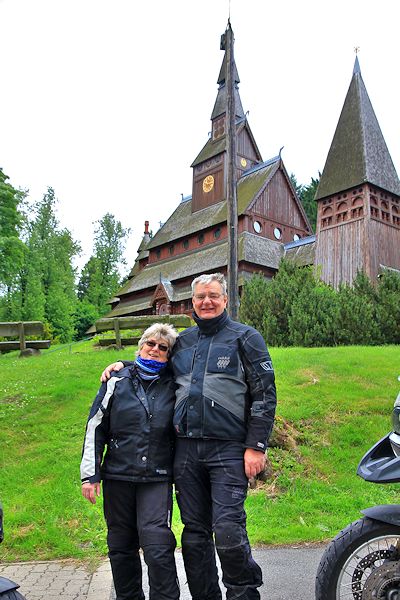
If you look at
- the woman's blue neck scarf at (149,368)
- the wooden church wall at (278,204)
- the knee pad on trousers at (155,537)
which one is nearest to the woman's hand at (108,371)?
the woman's blue neck scarf at (149,368)

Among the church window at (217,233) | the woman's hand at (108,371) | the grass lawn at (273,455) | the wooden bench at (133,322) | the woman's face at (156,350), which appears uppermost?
the church window at (217,233)

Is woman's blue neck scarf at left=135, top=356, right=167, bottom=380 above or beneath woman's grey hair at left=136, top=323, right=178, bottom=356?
beneath

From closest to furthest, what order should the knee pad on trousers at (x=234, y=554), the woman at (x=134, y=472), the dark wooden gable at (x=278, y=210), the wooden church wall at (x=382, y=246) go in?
the knee pad on trousers at (x=234, y=554) < the woman at (x=134, y=472) < the wooden church wall at (x=382, y=246) < the dark wooden gable at (x=278, y=210)

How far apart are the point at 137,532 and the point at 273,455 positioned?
3914mm

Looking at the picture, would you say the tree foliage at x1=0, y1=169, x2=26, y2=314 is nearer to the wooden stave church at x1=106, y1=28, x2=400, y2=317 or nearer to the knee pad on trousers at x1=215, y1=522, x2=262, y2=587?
the wooden stave church at x1=106, y1=28, x2=400, y2=317

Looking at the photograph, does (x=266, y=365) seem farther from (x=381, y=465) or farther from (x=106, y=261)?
(x=106, y=261)

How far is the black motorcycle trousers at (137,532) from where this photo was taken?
3.00 metres

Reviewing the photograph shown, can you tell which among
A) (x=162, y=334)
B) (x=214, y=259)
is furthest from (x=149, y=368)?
(x=214, y=259)

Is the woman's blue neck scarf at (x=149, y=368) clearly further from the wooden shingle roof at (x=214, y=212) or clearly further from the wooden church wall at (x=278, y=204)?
the wooden church wall at (x=278, y=204)

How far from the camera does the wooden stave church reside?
1014 inches

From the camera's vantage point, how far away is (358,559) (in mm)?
2805

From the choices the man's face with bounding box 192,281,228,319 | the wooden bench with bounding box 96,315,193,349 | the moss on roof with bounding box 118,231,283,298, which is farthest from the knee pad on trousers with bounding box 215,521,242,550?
the moss on roof with bounding box 118,231,283,298

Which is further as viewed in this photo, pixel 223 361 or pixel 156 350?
pixel 156 350

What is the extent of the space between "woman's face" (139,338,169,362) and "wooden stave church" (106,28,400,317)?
57.3ft
